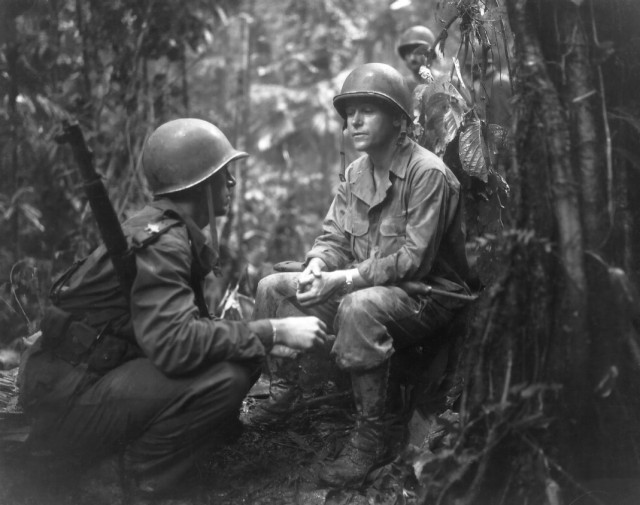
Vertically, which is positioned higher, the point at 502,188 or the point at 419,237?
the point at 502,188

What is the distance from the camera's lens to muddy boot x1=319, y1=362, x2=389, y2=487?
12.0 feet

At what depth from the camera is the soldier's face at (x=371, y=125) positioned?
416 cm

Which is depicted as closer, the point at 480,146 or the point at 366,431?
the point at 366,431

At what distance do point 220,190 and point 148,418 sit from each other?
4.14ft

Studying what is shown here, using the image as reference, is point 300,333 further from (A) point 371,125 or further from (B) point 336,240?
(A) point 371,125

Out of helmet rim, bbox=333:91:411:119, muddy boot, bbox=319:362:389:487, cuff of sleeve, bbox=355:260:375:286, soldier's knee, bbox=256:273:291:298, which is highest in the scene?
helmet rim, bbox=333:91:411:119

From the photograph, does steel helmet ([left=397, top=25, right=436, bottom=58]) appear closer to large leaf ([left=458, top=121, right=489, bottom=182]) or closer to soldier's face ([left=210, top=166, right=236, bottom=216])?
large leaf ([left=458, top=121, right=489, bottom=182])

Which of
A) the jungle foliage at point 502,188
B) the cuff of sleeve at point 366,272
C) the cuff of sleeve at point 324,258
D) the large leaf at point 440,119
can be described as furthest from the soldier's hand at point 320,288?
the large leaf at point 440,119

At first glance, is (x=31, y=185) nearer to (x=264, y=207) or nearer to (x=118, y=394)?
(x=118, y=394)

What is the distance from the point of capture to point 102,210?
321 centimetres

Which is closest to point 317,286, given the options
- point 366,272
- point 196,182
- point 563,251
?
point 366,272

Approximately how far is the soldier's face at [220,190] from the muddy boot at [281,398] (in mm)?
1220

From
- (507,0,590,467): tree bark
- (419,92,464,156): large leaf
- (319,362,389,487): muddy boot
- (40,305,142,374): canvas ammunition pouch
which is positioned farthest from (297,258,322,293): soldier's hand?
(507,0,590,467): tree bark

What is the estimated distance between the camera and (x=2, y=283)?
562 cm
